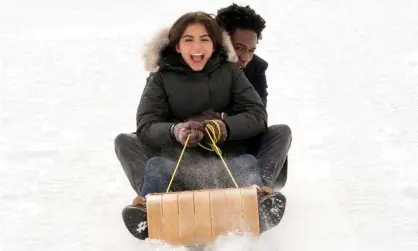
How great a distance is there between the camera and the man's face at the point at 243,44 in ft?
10.3

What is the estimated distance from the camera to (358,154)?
388 centimetres

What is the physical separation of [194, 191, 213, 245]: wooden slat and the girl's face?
30.1 inches

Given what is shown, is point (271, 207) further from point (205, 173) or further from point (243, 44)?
point (243, 44)

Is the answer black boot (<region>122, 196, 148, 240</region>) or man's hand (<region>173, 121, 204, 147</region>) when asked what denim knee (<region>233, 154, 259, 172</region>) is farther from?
black boot (<region>122, 196, 148, 240</region>)

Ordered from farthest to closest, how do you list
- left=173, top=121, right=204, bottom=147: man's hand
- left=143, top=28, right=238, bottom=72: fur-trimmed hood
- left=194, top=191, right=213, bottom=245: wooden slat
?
1. left=143, top=28, right=238, bottom=72: fur-trimmed hood
2. left=173, top=121, right=204, bottom=147: man's hand
3. left=194, top=191, right=213, bottom=245: wooden slat

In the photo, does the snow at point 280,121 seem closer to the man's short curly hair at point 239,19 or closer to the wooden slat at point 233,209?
the wooden slat at point 233,209

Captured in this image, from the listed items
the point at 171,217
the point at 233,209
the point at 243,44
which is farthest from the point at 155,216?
the point at 243,44

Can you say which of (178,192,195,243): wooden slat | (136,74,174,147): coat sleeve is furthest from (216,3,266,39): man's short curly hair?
(178,192,195,243): wooden slat

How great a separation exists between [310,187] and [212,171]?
0.95m

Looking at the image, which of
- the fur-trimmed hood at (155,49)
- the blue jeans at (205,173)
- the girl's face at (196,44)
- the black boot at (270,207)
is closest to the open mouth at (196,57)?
the girl's face at (196,44)

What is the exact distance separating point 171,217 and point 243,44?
4.01 feet

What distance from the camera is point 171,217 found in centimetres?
221

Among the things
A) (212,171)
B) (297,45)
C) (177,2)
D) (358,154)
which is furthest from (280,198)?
(177,2)

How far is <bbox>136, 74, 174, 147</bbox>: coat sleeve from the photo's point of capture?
266 centimetres
